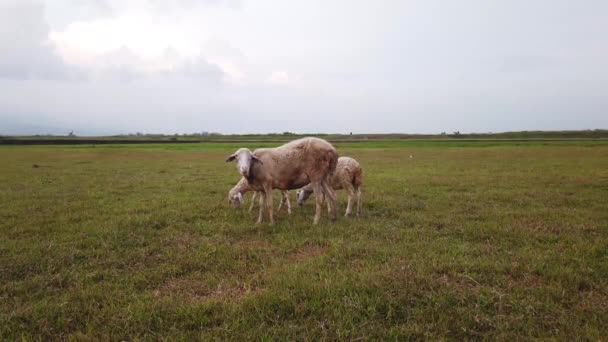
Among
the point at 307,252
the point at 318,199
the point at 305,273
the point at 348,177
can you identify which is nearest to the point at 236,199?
the point at 318,199

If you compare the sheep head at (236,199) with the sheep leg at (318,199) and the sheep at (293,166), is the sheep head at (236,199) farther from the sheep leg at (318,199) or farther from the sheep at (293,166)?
the sheep leg at (318,199)

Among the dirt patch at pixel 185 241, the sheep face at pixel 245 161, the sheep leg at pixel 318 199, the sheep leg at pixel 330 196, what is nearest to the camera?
the dirt patch at pixel 185 241

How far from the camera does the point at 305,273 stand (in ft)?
18.2

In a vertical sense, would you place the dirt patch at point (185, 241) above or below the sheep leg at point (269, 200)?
below

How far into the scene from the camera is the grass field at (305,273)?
4199mm

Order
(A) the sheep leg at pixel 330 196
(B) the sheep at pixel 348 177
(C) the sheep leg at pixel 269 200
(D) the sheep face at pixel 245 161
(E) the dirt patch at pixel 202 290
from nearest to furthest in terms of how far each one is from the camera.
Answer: (E) the dirt patch at pixel 202 290
(D) the sheep face at pixel 245 161
(C) the sheep leg at pixel 269 200
(A) the sheep leg at pixel 330 196
(B) the sheep at pixel 348 177

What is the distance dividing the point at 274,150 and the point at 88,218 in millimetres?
5489

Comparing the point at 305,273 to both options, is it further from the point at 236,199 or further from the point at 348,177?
the point at 236,199

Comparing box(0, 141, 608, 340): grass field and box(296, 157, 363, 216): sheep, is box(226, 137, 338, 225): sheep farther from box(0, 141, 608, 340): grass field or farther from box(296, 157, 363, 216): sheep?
box(296, 157, 363, 216): sheep

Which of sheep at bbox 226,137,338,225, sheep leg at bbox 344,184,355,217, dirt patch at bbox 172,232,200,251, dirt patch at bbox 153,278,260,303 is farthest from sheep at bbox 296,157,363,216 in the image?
dirt patch at bbox 153,278,260,303

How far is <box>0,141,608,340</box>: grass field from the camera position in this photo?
13.8ft

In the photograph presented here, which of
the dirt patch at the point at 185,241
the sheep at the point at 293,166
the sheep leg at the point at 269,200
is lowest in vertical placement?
the dirt patch at the point at 185,241

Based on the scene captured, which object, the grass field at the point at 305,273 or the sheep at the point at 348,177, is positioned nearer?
the grass field at the point at 305,273

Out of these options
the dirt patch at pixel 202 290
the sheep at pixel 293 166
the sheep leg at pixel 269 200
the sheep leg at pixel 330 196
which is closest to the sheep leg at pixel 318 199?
the sheep at pixel 293 166
